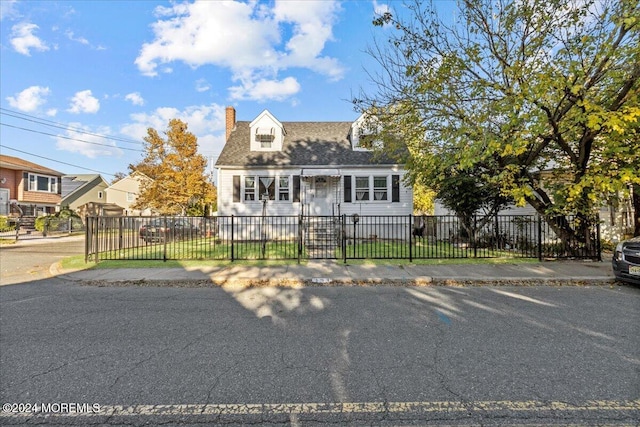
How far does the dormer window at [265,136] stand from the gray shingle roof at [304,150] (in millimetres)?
616

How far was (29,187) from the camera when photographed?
30.7 m

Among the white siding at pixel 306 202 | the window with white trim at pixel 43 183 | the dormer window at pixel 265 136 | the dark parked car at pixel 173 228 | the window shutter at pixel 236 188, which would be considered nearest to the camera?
the dark parked car at pixel 173 228

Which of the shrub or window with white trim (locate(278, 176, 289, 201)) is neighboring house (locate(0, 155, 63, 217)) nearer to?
the shrub

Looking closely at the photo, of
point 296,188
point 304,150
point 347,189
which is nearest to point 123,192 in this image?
point 304,150

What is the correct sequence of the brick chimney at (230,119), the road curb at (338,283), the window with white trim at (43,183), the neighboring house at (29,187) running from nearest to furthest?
the road curb at (338,283)
the brick chimney at (230,119)
the neighboring house at (29,187)
the window with white trim at (43,183)

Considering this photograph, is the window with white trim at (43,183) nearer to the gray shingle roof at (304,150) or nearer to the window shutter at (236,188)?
the gray shingle roof at (304,150)

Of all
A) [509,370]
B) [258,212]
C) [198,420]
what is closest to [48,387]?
[198,420]

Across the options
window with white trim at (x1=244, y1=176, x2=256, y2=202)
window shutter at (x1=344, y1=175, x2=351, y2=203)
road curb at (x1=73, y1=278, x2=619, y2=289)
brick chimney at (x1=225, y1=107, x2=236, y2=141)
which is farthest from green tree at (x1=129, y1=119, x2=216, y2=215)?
road curb at (x1=73, y1=278, x2=619, y2=289)

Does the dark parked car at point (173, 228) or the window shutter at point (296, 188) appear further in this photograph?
the window shutter at point (296, 188)

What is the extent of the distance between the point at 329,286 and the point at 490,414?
4.90 meters

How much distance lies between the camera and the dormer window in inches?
709

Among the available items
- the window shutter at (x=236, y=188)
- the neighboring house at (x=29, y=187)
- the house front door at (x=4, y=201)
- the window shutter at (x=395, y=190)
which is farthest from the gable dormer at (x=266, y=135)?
the neighboring house at (x=29, y=187)

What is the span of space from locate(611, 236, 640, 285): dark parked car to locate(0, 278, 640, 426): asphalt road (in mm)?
1192

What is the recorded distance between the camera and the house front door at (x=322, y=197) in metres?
17.5
